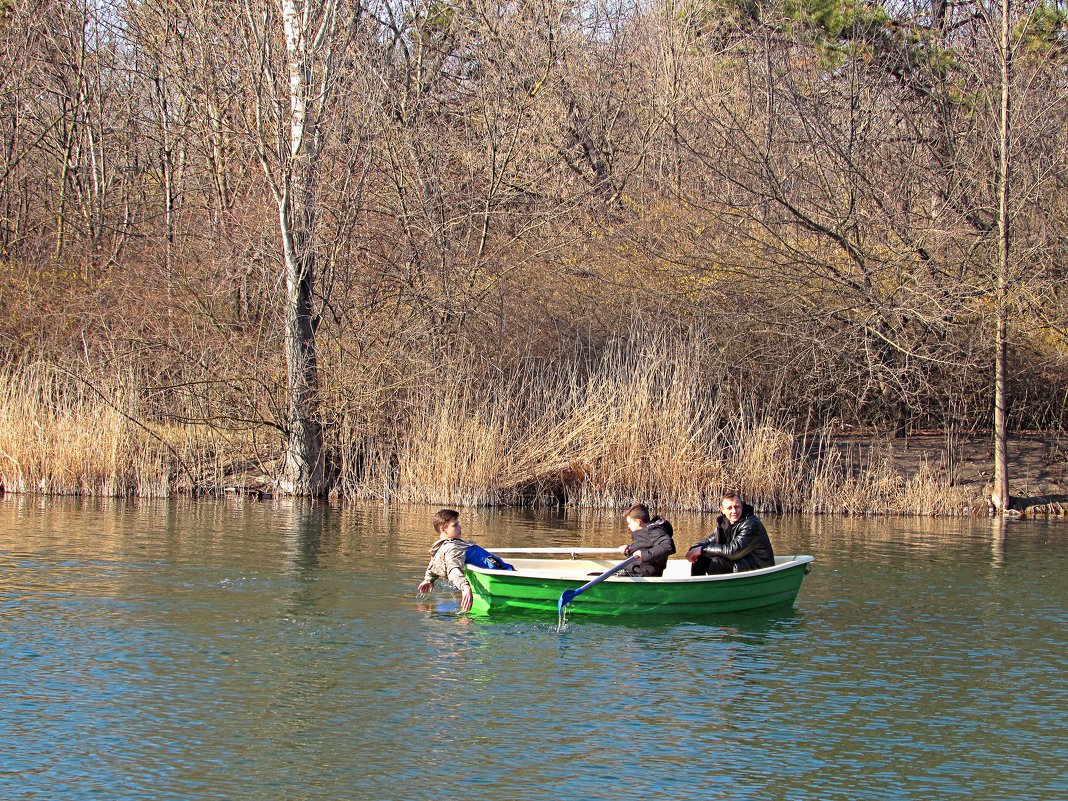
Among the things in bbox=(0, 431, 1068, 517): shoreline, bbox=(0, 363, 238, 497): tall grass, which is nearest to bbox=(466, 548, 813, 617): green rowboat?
bbox=(0, 431, 1068, 517): shoreline

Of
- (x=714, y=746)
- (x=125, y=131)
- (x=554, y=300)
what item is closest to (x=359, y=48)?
(x=554, y=300)

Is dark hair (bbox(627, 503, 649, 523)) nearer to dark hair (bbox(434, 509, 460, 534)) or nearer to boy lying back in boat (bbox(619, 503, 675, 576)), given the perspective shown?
boy lying back in boat (bbox(619, 503, 675, 576))

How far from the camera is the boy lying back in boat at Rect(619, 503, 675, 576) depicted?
11.8m

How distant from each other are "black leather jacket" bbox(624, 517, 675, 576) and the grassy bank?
751cm

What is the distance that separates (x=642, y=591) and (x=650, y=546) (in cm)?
57

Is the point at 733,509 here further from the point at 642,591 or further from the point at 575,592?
the point at 575,592

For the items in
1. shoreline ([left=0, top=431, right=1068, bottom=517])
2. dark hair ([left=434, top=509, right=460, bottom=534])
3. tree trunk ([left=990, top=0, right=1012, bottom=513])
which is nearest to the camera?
dark hair ([left=434, top=509, right=460, bottom=534])

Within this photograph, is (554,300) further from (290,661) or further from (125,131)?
(290,661)

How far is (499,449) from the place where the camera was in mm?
19609

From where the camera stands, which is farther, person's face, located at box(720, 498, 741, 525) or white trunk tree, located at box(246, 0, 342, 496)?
white trunk tree, located at box(246, 0, 342, 496)

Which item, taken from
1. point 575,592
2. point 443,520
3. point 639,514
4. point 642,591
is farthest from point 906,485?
point 443,520

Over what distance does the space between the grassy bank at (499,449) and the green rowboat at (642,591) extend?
24.9 ft

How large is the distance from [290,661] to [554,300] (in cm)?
1485

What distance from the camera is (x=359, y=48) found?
22.9 meters
